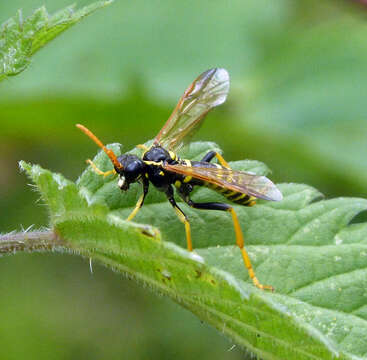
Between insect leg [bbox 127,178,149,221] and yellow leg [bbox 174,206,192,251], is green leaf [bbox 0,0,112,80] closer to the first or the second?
insect leg [bbox 127,178,149,221]

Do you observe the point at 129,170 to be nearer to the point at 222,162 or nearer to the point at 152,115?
the point at 222,162

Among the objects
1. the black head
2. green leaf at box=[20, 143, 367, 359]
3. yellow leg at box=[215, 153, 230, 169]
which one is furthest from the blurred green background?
green leaf at box=[20, 143, 367, 359]

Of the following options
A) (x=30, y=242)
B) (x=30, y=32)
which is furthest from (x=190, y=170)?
(x=30, y=32)

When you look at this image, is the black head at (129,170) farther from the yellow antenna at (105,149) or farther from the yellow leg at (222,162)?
the yellow leg at (222,162)

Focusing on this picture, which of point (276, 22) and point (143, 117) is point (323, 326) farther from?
point (276, 22)

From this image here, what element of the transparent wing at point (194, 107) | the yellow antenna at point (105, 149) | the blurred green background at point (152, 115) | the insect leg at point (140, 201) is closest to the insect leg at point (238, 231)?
the insect leg at point (140, 201)

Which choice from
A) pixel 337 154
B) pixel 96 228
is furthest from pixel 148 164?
pixel 337 154
